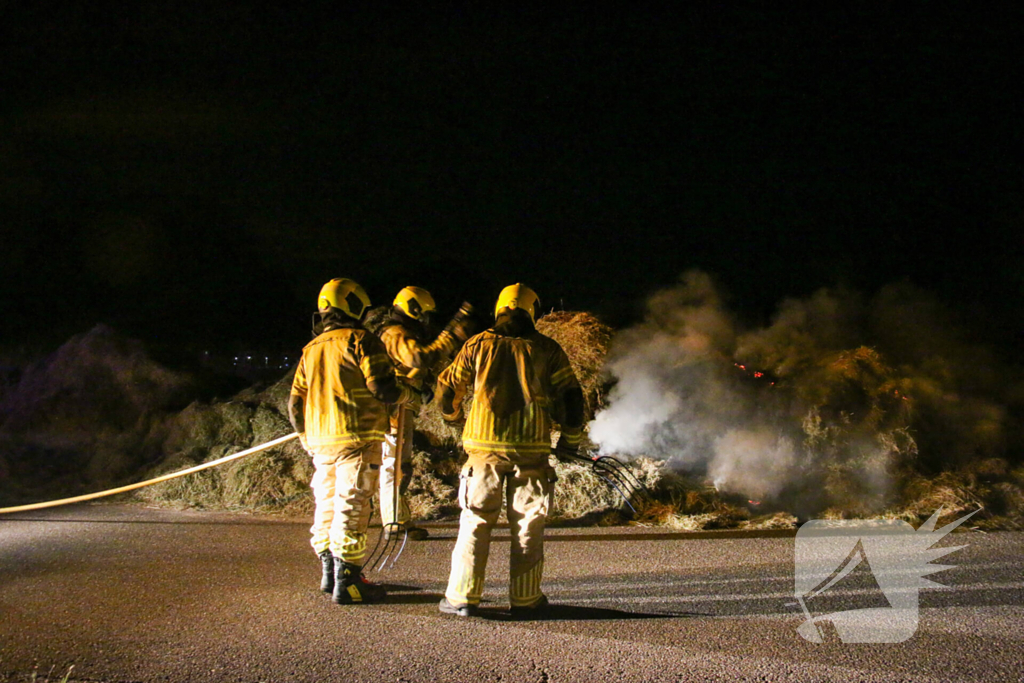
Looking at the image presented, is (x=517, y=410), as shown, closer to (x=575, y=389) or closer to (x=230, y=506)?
(x=575, y=389)

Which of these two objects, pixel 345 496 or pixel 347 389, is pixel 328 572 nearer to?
pixel 345 496

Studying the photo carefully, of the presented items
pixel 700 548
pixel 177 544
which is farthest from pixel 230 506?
pixel 700 548

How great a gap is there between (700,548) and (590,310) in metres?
3.74

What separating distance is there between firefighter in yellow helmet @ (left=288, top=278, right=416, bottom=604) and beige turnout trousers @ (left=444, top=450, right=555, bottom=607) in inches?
29.2

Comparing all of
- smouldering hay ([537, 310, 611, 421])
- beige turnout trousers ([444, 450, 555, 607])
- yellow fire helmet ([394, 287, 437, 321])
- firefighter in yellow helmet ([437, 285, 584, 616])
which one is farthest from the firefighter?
smouldering hay ([537, 310, 611, 421])

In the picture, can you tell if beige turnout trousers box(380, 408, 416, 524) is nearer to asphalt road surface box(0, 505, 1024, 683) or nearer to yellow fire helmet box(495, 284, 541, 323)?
asphalt road surface box(0, 505, 1024, 683)

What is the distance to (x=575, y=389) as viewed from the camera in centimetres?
500

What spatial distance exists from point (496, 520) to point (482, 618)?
589 mm

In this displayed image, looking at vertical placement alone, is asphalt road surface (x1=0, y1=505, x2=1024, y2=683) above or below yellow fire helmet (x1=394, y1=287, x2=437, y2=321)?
below

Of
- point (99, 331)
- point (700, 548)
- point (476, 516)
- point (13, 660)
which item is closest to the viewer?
point (13, 660)

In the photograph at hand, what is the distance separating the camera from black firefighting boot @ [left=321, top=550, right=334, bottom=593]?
5.21 meters

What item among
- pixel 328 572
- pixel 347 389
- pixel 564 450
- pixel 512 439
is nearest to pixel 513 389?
→ pixel 512 439

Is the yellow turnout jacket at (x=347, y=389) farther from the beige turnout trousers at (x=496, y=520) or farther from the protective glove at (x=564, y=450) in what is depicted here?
the protective glove at (x=564, y=450)

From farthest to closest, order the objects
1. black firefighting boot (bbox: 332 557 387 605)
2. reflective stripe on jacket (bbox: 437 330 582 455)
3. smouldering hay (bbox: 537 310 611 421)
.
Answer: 1. smouldering hay (bbox: 537 310 611 421)
2. black firefighting boot (bbox: 332 557 387 605)
3. reflective stripe on jacket (bbox: 437 330 582 455)
